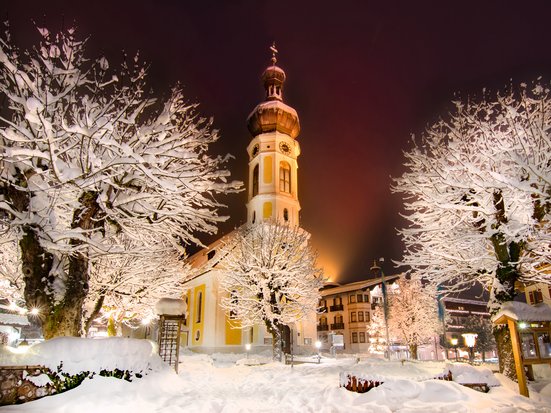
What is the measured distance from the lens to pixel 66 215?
11867mm

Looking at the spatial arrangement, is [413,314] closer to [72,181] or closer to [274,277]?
[274,277]

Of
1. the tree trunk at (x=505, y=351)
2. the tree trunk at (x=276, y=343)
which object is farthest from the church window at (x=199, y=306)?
the tree trunk at (x=505, y=351)

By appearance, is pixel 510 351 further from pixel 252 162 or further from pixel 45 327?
pixel 252 162

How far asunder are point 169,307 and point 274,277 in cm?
1199

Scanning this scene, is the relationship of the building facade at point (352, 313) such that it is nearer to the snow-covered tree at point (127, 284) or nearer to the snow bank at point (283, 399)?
the snow-covered tree at point (127, 284)

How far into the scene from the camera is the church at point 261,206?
34469 millimetres

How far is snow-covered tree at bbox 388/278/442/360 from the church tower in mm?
18085

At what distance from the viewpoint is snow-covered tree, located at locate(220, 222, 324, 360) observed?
26.2 m

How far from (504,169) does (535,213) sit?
1.85m

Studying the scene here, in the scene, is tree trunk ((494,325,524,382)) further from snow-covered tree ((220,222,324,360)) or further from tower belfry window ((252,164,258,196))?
tower belfry window ((252,164,258,196))

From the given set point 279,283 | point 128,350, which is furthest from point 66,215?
point 279,283

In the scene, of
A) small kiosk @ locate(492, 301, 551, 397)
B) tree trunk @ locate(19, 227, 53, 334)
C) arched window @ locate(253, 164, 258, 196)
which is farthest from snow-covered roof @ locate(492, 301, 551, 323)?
arched window @ locate(253, 164, 258, 196)

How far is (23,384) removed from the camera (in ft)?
24.9

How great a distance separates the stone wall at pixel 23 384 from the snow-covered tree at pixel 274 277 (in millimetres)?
18475
